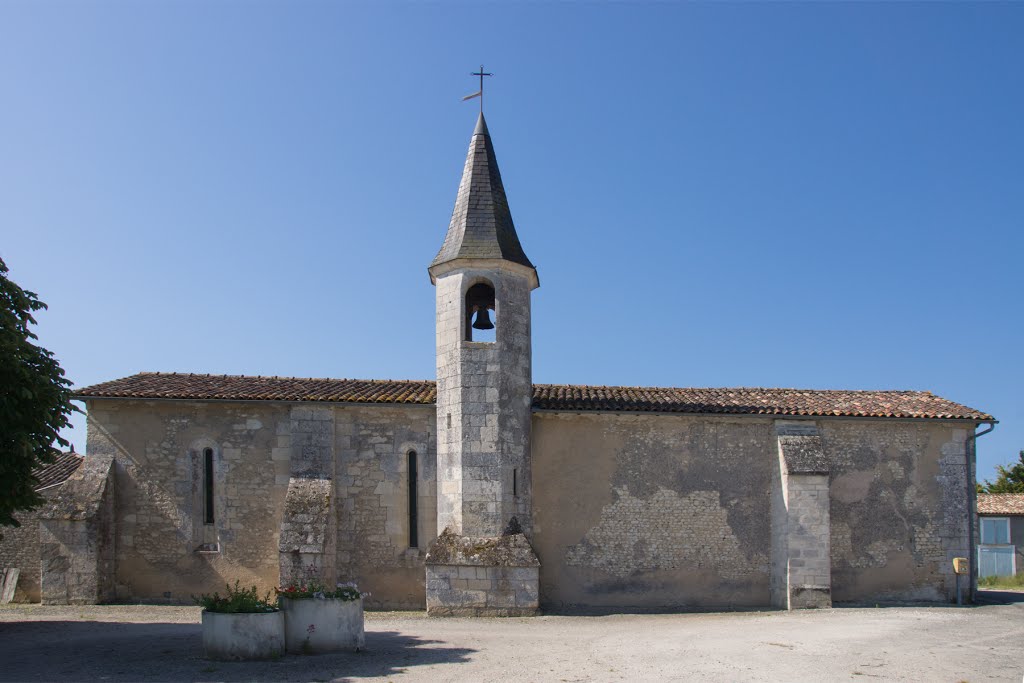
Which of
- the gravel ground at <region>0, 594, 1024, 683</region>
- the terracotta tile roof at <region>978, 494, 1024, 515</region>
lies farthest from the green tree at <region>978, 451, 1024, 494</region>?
the gravel ground at <region>0, 594, 1024, 683</region>

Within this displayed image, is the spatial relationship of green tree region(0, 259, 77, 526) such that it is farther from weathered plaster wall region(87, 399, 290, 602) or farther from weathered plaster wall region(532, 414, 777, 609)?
weathered plaster wall region(532, 414, 777, 609)

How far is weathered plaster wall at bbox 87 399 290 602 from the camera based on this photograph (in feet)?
54.3

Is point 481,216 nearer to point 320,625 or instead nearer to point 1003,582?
point 320,625

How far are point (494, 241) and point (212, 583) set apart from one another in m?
8.70

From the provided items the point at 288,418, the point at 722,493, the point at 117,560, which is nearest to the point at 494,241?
the point at 288,418

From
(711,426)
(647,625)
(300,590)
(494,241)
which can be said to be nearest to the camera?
(300,590)

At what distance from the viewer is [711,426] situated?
17.5m

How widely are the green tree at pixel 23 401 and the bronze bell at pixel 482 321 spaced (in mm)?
7572

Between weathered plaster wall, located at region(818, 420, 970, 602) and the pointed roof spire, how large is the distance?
25.3ft

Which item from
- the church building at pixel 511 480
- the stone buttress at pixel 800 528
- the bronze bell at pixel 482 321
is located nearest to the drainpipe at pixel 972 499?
the church building at pixel 511 480

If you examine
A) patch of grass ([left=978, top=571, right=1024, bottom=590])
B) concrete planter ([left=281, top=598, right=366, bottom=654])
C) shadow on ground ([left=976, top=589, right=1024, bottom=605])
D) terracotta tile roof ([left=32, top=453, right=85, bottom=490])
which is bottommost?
patch of grass ([left=978, top=571, right=1024, bottom=590])

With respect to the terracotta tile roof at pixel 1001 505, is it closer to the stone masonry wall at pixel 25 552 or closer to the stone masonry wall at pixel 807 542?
the stone masonry wall at pixel 807 542

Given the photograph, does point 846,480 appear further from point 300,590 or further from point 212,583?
point 212,583

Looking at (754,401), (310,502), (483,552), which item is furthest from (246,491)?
(754,401)
